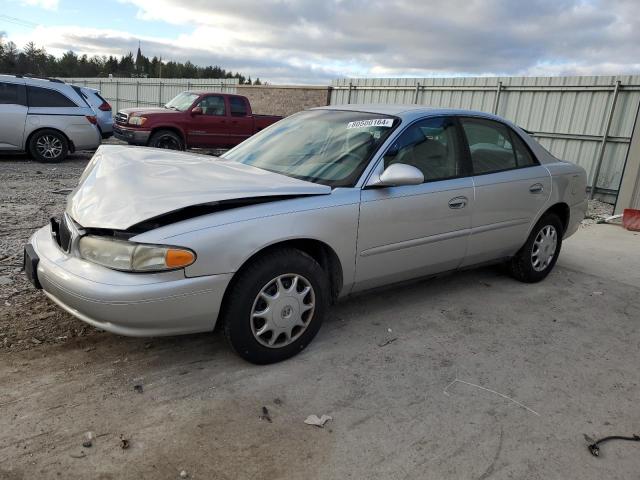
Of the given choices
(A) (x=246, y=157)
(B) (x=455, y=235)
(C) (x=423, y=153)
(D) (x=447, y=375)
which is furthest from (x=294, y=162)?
(D) (x=447, y=375)

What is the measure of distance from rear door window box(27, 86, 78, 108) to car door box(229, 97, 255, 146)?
4.01 meters

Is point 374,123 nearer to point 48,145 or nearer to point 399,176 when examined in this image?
point 399,176

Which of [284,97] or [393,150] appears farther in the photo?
[284,97]

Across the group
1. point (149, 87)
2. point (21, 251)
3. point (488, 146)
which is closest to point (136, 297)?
point (21, 251)

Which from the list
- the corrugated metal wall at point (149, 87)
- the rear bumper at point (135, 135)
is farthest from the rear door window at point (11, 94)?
the corrugated metal wall at point (149, 87)

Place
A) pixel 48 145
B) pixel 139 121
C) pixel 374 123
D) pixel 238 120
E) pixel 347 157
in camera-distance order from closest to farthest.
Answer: pixel 347 157 < pixel 374 123 < pixel 48 145 < pixel 139 121 < pixel 238 120

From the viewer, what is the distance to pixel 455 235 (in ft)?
13.0

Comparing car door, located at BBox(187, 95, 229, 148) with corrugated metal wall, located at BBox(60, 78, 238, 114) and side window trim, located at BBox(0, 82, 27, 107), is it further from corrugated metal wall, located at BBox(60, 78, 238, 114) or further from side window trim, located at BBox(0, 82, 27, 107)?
corrugated metal wall, located at BBox(60, 78, 238, 114)

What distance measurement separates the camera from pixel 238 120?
1366cm

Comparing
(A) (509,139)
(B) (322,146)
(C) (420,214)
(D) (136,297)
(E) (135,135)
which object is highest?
(A) (509,139)

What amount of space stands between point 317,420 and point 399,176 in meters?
1.57

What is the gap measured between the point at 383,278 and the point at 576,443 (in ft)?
5.10

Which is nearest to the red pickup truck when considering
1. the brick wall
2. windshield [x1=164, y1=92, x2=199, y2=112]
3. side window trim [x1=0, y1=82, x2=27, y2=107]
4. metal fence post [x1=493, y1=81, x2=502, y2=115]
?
windshield [x1=164, y1=92, x2=199, y2=112]

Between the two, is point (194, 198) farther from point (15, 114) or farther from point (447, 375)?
point (15, 114)
